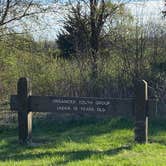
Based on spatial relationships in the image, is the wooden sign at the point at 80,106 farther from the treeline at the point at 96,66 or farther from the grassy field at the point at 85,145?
the treeline at the point at 96,66

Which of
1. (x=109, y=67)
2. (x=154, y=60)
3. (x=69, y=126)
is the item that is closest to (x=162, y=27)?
(x=154, y=60)

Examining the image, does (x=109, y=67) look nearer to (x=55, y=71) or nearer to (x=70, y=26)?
(x=55, y=71)

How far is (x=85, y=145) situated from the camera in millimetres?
8227

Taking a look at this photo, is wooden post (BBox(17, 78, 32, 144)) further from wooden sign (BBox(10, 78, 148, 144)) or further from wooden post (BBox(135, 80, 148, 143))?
wooden post (BBox(135, 80, 148, 143))

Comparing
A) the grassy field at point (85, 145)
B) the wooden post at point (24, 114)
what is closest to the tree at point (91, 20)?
the grassy field at point (85, 145)

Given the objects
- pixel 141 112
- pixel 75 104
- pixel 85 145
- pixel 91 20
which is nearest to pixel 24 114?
pixel 75 104

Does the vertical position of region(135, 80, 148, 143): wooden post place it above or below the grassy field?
above

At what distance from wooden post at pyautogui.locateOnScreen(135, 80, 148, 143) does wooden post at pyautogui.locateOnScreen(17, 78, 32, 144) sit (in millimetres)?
2082

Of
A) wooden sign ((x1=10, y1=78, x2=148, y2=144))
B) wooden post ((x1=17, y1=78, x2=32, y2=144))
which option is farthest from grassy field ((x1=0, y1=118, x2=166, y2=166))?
wooden sign ((x1=10, y1=78, x2=148, y2=144))

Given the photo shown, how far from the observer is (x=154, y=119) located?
1074 centimetres

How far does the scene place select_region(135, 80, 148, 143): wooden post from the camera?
8117 millimetres

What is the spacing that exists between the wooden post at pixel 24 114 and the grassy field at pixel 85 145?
0.19m

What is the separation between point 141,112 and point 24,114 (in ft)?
7.36

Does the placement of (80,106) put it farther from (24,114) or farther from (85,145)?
(24,114)
